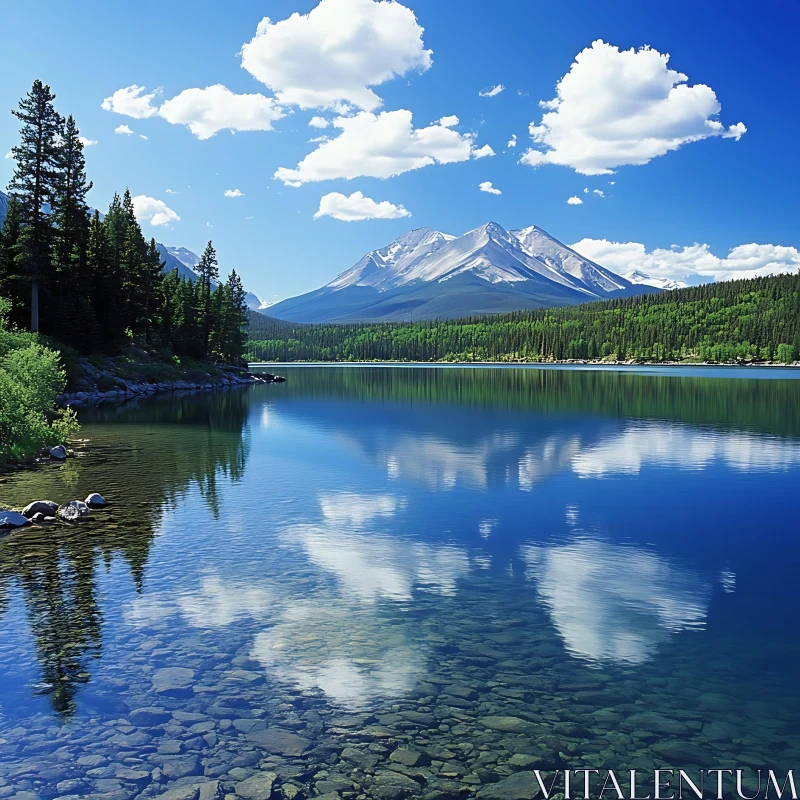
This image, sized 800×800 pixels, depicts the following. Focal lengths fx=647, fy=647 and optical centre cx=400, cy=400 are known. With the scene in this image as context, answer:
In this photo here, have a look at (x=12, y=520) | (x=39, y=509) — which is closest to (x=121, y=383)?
(x=39, y=509)

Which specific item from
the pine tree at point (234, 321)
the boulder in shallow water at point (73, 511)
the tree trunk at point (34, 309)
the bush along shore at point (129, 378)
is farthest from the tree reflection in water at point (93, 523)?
the pine tree at point (234, 321)

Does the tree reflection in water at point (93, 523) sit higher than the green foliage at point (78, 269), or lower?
lower

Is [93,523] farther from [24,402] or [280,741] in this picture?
[24,402]

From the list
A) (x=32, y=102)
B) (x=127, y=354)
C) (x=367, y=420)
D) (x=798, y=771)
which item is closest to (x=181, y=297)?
(x=127, y=354)

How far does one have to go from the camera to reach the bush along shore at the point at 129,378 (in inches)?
2874

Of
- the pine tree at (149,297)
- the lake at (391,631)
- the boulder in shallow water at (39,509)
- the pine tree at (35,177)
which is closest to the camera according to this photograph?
the lake at (391,631)

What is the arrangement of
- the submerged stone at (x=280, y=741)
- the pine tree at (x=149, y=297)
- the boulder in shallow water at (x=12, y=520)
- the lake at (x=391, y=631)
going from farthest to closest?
the pine tree at (x=149, y=297) < the boulder in shallow water at (x=12, y=520) < the submerged stone at (x=280, y=741) < the lake at (x=391, y=631)

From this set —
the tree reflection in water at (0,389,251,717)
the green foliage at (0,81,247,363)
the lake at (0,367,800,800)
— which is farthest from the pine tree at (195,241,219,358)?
the lake at (0,367,800,800)

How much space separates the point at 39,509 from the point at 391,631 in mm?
15637

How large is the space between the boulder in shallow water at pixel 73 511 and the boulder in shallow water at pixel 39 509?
1.00ft

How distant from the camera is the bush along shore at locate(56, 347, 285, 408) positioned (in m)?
73.0

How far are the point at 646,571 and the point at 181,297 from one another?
10687 centimetres

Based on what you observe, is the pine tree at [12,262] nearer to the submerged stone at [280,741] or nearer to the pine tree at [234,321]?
the pine tree at [234,321]

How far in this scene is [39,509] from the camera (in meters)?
23.7
